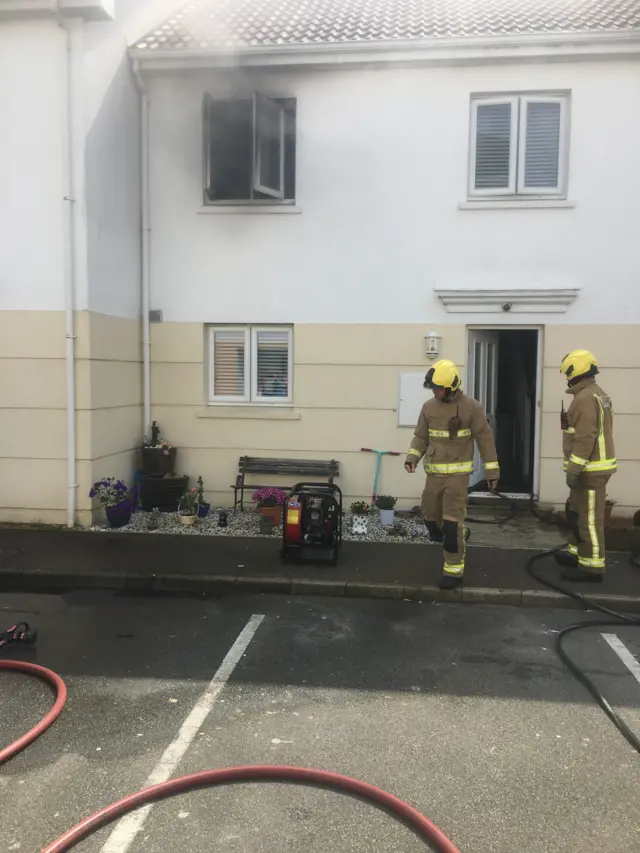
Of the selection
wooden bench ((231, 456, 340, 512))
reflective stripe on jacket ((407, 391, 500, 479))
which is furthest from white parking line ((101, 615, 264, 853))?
wooden bench ((231, 456, 340, 512))

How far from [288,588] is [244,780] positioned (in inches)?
111

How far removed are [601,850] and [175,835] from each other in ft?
5.55

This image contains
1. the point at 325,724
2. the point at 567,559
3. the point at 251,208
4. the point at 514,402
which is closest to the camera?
the point at 325,724

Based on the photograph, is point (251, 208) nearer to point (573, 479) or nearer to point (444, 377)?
point (444, 377)

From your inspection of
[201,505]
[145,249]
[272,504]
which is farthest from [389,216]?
[201,505]

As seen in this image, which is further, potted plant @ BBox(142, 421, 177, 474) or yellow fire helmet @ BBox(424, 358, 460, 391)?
potted plant @ BBox(142, 421, 177, 474)

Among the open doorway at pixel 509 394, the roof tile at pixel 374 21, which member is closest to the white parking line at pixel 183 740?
the open doorway at pixel 509 394

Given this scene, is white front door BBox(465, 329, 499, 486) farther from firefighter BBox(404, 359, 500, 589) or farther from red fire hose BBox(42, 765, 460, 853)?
red fire hose BBox(42, 765, 460, 853)

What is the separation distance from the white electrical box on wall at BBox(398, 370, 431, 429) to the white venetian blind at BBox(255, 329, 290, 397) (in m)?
1.49

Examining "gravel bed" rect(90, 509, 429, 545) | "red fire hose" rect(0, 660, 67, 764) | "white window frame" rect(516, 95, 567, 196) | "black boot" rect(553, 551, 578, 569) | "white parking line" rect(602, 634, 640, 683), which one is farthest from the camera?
"white window frame" rect(516, 95, 567, 196)

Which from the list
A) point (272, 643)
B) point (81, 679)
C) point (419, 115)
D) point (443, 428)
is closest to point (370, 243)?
point (419, 115)

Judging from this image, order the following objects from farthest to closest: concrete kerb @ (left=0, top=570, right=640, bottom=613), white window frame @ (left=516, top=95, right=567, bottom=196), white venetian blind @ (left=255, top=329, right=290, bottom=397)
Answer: white venetian blind @ (left=255, top=329, right=290, bottom=397) → white window frame @ (left=516, top=95, right=567, bottom=196) → concrete kerb @ (left=0, top=570, right=640, bottom=613)

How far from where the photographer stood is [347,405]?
340 inches

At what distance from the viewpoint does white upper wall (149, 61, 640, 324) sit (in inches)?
319
